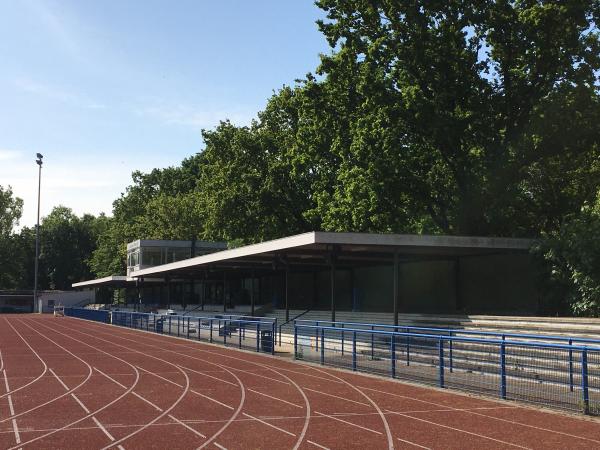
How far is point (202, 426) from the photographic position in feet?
32.6


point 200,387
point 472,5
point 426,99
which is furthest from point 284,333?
point 472,5

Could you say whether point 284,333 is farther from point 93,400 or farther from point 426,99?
point 93,400

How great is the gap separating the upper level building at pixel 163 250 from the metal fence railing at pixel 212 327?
13949 millimetres

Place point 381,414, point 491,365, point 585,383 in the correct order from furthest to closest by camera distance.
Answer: point 491,365 < point 381,414 < point 585,383

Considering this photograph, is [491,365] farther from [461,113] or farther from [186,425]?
[461,113]

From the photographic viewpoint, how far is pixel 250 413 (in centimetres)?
1111

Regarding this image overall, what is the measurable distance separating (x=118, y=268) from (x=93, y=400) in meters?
81.8

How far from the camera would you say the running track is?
894 centimetres

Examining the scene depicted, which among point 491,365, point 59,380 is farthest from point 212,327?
point 491,365

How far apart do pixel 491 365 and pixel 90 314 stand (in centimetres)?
5050

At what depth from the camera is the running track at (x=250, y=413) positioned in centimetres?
894

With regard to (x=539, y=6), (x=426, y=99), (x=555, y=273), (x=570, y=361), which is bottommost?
(x=570, y=361)

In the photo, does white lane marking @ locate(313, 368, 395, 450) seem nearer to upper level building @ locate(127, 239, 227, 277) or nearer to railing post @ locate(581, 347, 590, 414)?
railing post @ locate(581, 347, 590, 414)

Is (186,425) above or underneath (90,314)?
above
